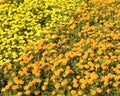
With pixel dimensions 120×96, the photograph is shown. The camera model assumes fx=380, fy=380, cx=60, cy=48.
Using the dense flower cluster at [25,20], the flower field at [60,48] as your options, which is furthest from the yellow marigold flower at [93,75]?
the dense flower cluster at [25,20]

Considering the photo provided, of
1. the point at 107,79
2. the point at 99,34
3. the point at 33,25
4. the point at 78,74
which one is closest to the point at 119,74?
the point at 107,79

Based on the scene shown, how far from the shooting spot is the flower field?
21.5ft

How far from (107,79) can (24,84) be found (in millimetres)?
1493

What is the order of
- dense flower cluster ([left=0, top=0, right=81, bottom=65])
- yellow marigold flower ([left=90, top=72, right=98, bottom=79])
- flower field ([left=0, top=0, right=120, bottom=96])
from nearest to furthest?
yellow marigold flower ([left=90, top=72, right=98, bottom=79]) < flower field ([left=0, top=0, right=120, bottom=96]) < dense flower cluster ([left=0, top=0, right=81, bottom=65])

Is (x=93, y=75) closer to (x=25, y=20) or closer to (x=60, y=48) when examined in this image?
(x=60, y=48)

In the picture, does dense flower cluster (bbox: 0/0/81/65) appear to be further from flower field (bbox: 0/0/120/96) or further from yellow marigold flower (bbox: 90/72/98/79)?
yellow marigold flower (bbox: 90/72/98/79)

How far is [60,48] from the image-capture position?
7582 mm

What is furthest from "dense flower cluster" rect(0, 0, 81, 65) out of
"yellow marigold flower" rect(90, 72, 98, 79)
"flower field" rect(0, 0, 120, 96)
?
"yellow marigold flower" rect(90, 72, 98, 79)

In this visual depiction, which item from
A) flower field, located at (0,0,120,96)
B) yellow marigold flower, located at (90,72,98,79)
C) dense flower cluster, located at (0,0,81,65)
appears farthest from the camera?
dense flower cluster, located at (0,0,81,65)

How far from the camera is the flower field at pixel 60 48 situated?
21.5 ft

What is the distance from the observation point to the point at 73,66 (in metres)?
6.97

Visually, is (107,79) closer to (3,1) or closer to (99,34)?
(99,34)

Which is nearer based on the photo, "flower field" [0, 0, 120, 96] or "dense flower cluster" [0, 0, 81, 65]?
"flower field" [0, 0, 120, 96]

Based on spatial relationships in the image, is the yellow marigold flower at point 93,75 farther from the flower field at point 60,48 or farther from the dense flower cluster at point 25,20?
the dense flower cluster at point 25,20
